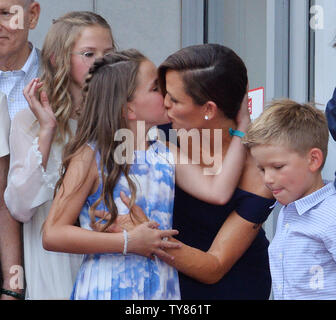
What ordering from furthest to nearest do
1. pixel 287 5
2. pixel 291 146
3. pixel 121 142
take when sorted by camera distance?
1. pixel 287 5
2. pixel 121 142
3. pixel 291 146

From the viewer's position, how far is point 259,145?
1590 millimetres

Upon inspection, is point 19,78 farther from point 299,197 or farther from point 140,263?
point 299,197

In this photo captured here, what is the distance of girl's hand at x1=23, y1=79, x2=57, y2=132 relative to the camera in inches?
69.5

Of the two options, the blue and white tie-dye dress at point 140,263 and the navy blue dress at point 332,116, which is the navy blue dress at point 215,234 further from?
the navy blue dress at point 332,116

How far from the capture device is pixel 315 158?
61.6 inches

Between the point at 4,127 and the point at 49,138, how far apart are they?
0.18 m

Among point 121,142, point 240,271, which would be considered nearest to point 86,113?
point 121,142

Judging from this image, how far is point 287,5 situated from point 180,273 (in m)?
1.07

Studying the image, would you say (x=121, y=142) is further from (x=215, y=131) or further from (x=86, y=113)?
(x=215, y=131)

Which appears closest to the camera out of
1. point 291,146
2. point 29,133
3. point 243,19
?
point 291,146

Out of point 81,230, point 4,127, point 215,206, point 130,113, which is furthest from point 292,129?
point 4,127

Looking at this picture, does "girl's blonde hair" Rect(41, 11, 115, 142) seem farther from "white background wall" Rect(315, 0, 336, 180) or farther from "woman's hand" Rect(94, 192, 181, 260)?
"white background wall" Rect(315, 0, 336, 180)

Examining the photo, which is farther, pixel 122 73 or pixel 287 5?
pixel 287 5

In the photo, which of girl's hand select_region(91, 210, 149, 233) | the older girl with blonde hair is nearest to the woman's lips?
girl's hand select_region(91, 210, 149, 233)
